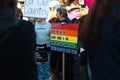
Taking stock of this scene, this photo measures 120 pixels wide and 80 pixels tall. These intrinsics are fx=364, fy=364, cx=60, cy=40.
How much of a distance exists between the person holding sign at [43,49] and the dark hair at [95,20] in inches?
186

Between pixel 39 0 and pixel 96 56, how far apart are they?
200 inches

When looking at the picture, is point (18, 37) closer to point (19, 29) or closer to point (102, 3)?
point (19, 29)

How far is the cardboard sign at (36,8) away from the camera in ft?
23.5

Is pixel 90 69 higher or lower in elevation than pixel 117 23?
lower

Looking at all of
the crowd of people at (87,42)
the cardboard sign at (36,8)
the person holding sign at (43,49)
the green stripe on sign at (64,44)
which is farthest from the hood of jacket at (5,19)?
the cardboard sign at (36,8)

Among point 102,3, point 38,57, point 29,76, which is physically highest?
point 102,3

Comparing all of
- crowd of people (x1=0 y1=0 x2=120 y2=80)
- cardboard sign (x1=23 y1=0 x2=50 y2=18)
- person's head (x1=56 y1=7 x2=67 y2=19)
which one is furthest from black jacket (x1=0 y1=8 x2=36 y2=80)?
person's head (x1=56 y1=7 x2=67 y2=19)

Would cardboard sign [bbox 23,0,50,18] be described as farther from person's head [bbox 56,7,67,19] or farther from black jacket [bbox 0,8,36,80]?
black jacket [bbox 0,8,36,80]

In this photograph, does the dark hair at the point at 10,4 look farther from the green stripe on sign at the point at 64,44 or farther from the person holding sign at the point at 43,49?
the person holding sign at the point at 43,49

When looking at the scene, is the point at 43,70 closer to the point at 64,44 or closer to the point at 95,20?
the point at 64,44

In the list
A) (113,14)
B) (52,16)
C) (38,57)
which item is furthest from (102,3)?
(52,16)

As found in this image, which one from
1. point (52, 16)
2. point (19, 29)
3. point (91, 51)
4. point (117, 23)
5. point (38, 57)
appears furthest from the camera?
point (52, 16)

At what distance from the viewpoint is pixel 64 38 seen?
6676 mm

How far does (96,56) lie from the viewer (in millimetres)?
2277
